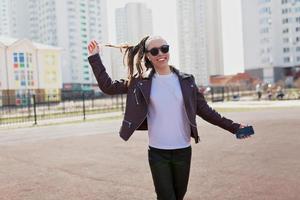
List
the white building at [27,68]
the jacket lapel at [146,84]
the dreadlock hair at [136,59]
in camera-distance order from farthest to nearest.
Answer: the white building at [27,68] < the dreadlock hair at [136,59] < the jacket lapel at [146,84]

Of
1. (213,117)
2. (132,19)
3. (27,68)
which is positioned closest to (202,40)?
(132,19)

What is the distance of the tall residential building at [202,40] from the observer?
399ft

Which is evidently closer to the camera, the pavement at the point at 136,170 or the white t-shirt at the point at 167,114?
the white t-shirt at the point at 167,114

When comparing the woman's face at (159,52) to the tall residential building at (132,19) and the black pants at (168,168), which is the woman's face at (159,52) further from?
the tall residential building at (132,19)

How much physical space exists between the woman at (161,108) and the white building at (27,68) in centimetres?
5424

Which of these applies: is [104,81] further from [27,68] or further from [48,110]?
[27,68]

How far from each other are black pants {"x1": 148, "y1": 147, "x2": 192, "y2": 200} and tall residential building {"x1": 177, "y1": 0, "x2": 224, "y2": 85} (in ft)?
386

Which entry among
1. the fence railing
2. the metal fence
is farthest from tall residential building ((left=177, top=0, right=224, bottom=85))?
the metal fence

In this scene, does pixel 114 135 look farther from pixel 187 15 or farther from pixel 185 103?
pixel 187 15

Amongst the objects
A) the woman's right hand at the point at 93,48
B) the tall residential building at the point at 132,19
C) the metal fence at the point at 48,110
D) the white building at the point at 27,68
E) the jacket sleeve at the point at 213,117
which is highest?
the tall residential building at the point at 132,19

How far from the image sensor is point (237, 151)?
9.30 meters

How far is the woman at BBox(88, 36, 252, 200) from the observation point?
3.46 metres

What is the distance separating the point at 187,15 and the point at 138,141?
116788 millimetres

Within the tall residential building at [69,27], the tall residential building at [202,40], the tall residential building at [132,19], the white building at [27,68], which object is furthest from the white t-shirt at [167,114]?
the tall residential building at [132,19]
